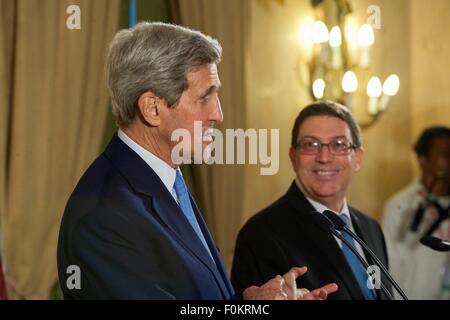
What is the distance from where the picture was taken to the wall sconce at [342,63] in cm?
269

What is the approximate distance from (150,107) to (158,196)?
14 centimetres

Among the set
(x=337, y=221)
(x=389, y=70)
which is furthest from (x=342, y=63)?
(x=337, y=221)

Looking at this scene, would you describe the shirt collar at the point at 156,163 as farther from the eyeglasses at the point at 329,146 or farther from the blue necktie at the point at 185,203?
the eyeglasses at the point at 329,146

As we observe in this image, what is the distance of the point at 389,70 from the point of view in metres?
3.14

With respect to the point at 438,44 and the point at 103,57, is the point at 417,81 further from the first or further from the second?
the point at 103,57

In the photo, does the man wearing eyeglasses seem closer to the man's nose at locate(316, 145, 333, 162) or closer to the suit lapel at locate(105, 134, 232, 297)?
the man's nose at locate(316, 145, 333, 162)

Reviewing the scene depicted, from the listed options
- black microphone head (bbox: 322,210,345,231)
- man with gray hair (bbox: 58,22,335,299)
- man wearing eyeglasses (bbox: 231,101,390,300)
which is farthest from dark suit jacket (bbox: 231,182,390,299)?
man with gray hair (bbox: 58,22,335,299)

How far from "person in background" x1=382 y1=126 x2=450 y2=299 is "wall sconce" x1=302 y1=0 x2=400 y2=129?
0.24 m

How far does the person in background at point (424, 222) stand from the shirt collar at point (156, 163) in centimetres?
159

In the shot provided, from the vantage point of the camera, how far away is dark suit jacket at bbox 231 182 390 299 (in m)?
1.62

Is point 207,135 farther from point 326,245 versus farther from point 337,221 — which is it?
point 326,245

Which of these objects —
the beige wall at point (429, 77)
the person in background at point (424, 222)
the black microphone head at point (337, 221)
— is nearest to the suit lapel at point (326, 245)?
the black microphone head at point (337, 221)
